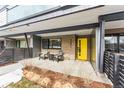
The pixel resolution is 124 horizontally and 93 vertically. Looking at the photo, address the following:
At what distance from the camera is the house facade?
5316mm

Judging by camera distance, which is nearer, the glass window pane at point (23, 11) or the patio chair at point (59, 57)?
the glass window pane at point (23, 11)

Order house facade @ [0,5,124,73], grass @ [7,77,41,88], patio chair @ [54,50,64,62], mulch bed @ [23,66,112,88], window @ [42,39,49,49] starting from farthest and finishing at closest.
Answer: window @ [42,39,49,49]
patio chair @ [54,50,64,62]
grass @ [7,77,41,88]
house facade @ [0,5,124,73]
mulch bed @ [23,66,112,88]

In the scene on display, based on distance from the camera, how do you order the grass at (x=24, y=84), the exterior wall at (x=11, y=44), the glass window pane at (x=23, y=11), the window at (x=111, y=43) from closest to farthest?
the grass at (x=24, y=84) < the glass window pane at (x=23, y=11) < the window at (x=111, y=43) < the exterior wall at (x=11, y=44)

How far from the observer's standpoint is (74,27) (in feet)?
25.8

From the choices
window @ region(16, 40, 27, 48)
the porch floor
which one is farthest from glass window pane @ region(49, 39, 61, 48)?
window @ region(16, 40, 27, 48)

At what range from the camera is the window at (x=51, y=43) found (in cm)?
1186

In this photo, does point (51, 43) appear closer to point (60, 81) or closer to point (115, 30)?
point (115, 30)

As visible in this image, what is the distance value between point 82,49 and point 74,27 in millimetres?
3181

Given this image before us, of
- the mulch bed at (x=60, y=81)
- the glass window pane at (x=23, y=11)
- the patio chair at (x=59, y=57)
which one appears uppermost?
the glass window pane at (x=23, y=11)

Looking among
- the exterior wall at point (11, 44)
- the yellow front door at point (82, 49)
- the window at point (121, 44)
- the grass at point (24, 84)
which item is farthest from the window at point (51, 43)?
the grass at point (24, 84)

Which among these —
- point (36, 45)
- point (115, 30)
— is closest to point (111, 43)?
point (115, 30)

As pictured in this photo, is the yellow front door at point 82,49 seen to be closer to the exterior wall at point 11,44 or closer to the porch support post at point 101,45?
the porch support post at point 101,45

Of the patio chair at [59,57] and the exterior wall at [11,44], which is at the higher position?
the exterior wall at [11,44]

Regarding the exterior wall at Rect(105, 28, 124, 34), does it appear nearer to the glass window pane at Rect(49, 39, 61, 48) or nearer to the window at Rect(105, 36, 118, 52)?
the window at Rect(105, 36, 118, 52)
